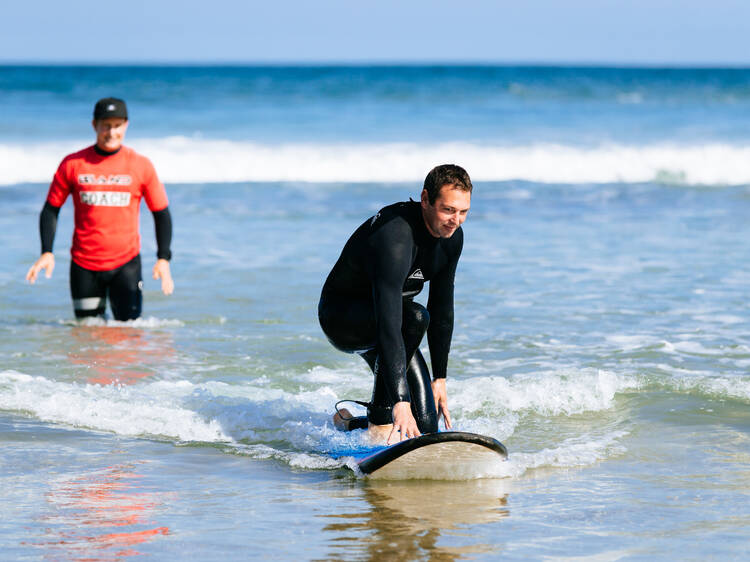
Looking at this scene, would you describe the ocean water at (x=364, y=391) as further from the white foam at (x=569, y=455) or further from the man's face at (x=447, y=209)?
the man's face at (x=447, y=209)

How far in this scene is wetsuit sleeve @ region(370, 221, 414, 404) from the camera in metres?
4.85

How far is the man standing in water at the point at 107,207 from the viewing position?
8.02 meters

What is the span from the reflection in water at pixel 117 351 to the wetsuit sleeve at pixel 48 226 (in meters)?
0.85

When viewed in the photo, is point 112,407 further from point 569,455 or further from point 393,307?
point 569,455

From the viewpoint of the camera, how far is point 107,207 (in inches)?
318

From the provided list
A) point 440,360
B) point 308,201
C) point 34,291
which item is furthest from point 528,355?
point 308,201

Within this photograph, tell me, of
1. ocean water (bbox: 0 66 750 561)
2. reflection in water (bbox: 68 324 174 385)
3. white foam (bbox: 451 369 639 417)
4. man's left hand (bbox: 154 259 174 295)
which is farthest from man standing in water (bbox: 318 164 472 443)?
man's left hand (bbox: 154 259 174 295)

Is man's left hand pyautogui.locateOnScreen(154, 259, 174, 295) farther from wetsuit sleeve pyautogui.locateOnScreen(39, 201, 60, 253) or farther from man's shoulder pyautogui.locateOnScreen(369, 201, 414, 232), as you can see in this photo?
man's shoulder pyautogui.locateOnScreen(369, 201, 414, 232)

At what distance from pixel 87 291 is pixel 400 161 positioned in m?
18.8

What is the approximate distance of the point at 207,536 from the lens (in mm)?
4352

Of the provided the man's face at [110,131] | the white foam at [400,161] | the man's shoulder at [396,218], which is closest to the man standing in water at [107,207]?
the man's face at [110,131]

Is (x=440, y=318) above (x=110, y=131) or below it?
below

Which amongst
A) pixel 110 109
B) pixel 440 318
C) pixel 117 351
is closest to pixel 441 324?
pixel 440 318

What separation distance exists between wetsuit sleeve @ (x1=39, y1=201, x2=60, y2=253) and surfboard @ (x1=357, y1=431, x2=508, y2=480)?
368 cm
